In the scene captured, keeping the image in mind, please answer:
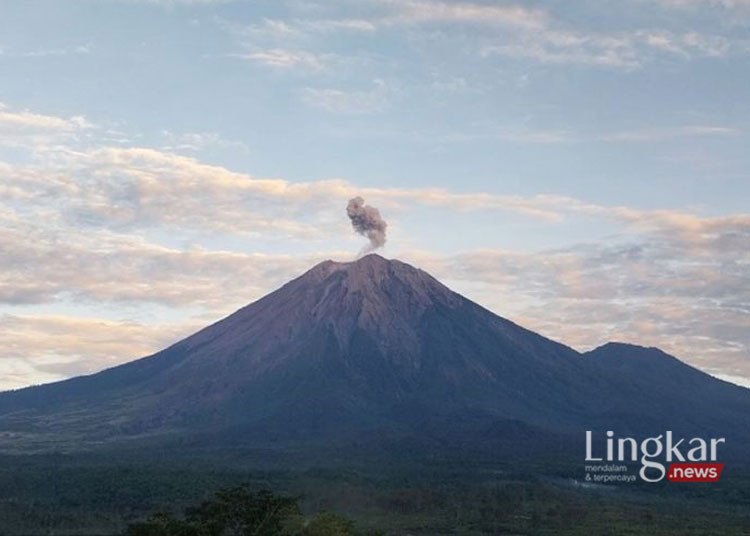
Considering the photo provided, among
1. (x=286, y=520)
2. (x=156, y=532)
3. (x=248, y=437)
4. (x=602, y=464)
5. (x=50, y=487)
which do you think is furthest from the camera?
(x=248, y=437)

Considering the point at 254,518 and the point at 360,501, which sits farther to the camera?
the point at 360,501

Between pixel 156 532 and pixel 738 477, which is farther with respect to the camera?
pixel 738 477

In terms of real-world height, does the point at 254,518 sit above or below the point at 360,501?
above

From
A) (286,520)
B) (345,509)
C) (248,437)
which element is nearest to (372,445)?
(248,437)

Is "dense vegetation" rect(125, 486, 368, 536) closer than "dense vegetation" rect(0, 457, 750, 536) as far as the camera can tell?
Yes

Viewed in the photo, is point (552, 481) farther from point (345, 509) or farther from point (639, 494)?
point (345, 509)

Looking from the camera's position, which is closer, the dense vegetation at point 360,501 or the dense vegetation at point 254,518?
the dense vegetation at point 254,518

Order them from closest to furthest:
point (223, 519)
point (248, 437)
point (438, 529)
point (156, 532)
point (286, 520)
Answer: point (156, 532), point (223, 519), point (286, 520), point (438, 529), point (248, 437)

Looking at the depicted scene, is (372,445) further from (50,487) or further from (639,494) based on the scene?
(50,487)

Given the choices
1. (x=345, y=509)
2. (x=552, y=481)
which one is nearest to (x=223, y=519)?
(x=345, y=509)
